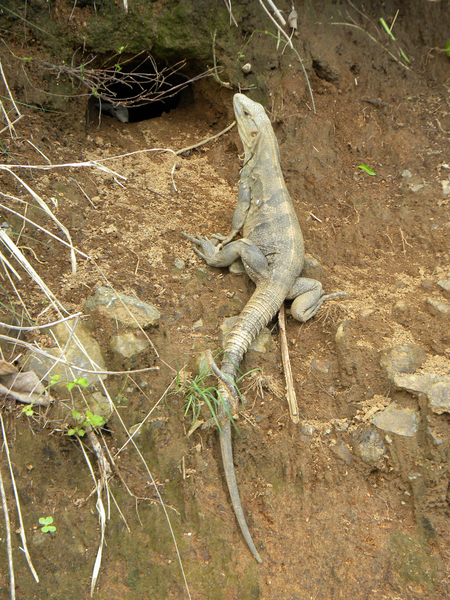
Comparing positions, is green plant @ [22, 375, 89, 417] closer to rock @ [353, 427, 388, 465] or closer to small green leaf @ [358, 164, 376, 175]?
rock @ [353, 427, 388, 465]

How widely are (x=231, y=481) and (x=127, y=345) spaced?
1.19 metres

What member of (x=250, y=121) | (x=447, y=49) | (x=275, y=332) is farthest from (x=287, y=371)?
(x=447, y=49)

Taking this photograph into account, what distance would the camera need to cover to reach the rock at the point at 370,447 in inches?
126

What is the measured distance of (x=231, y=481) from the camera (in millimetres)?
3021

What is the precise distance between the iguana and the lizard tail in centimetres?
7

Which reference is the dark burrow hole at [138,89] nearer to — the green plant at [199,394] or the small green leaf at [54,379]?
the green plant at [199,394]

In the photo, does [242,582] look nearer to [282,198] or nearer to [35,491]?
[35,491]

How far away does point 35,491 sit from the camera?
2691mm

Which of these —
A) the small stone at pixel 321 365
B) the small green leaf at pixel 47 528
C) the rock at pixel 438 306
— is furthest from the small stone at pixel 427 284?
the small green leaf at pixel 47 528

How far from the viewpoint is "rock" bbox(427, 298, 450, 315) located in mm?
3776

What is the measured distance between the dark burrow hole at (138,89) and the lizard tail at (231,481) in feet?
11.1

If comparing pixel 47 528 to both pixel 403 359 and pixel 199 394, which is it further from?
pixel 403 359

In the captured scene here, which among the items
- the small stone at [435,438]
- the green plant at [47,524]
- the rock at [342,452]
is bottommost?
the green plant at [47,524]

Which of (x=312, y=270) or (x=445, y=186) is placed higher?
(x=445, y=186)
